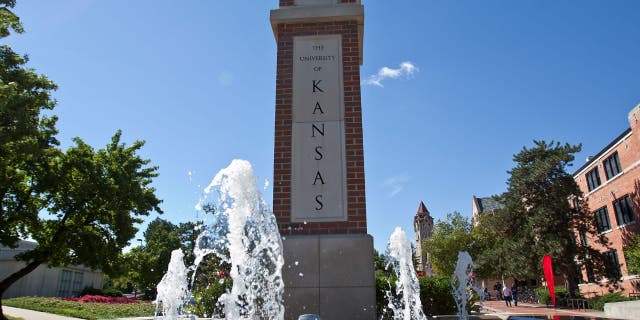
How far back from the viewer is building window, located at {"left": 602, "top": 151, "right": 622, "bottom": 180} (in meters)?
27.6

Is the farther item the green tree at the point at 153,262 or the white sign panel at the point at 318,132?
the green tree at the point at 153,262

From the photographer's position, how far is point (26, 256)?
16.4m

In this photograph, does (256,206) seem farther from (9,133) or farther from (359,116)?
(9,133)

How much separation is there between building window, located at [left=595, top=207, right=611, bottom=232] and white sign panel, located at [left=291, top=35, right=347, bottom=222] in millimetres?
28989

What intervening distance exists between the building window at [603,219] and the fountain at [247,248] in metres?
30.0

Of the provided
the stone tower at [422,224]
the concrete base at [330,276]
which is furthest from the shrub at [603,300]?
the stone tower at [422,224]

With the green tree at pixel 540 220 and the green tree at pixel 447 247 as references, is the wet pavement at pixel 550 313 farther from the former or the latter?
the green tree at pixel 447 247

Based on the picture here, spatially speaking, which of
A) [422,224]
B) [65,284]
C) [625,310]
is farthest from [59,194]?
[422,224]

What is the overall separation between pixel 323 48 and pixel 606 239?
28074 millimetres

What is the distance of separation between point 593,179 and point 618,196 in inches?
174

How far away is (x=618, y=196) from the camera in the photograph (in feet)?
89.0

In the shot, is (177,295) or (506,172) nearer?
(177,295)

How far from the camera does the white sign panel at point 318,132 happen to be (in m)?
6.08

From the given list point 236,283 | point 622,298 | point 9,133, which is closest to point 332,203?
point 236,283
